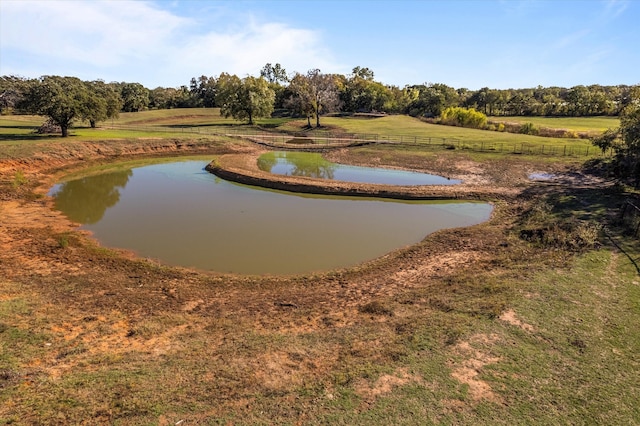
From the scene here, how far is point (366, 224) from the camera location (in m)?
22.3

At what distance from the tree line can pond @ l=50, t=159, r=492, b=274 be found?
56.2 ft

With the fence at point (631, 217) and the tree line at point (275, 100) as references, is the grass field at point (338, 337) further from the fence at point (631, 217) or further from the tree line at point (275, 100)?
the tree line at point (275, 100)

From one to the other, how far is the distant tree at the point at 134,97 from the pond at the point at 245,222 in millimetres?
73487

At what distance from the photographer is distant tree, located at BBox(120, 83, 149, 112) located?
96.5 meters

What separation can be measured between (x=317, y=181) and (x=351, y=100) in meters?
76.8

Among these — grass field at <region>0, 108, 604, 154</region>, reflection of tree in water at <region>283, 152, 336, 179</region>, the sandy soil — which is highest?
grass field at <region>0, 108, 604, 154</region>

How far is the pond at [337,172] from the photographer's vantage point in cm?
3391

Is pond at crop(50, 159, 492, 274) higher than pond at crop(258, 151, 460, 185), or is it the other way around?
pond at crop(258, 151, 460, 185)

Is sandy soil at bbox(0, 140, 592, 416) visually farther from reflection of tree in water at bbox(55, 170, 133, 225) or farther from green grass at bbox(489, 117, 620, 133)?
green grass at bbox(489, 117, 620, 133)

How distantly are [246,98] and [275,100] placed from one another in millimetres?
20292

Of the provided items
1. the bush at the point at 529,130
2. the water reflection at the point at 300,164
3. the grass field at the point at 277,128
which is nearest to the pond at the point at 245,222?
the water reflection at the point at 300,164

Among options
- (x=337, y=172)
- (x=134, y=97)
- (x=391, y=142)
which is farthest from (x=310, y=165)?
(x=134, y=97)

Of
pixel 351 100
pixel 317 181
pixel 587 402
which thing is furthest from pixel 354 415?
pixel 351 100

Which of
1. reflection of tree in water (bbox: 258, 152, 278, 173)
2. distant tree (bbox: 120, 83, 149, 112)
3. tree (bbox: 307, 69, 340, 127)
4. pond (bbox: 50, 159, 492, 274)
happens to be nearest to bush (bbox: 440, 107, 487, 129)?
tree (bbox: 307, 69, 340, 127)
